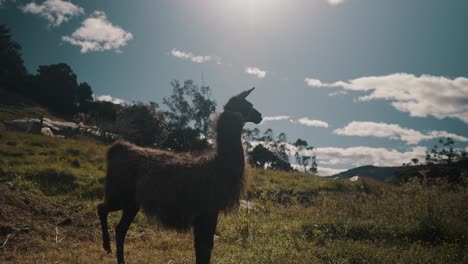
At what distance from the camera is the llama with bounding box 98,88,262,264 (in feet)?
16.2

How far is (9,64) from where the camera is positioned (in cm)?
7244

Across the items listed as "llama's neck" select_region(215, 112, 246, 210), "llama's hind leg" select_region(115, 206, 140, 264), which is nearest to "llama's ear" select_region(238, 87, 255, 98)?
"llama's neck" select_region(215, 112, 246, 210)

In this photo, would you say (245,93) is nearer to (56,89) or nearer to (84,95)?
(56,89)

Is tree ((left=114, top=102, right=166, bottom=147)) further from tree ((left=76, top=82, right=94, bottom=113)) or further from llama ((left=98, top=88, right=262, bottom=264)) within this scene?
llama ((left=98, top=88, right=262, bottom=264))

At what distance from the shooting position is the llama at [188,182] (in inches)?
194

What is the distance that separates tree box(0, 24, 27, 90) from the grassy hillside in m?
69.0

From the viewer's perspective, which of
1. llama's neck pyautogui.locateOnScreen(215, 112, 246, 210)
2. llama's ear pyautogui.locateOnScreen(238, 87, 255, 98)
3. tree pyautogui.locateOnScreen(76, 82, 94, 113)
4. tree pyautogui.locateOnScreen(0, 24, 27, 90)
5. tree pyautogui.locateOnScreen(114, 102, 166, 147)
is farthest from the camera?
tree pyautogui.locateOnScreen(76, 82, 94, 113)

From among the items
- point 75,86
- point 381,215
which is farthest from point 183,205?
point 75,86

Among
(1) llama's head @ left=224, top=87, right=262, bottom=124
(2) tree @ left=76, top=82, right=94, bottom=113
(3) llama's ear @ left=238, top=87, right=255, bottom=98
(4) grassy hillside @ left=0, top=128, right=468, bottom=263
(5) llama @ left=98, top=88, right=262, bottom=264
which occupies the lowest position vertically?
(4) grassy hillside @ left=0, top=128, right=468, bottom=263

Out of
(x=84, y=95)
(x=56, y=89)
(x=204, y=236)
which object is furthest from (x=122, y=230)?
(x=84, y=95)

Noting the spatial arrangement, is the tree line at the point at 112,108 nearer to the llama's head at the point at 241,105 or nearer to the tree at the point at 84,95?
the tree at the point at 84,95

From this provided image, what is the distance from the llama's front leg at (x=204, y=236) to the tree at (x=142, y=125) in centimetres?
4466

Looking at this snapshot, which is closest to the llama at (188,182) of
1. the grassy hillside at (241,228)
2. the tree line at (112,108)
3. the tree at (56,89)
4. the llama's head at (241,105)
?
the llama's head at (241,105)

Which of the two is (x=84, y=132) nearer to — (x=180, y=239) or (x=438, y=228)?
(x=180, y=239)
